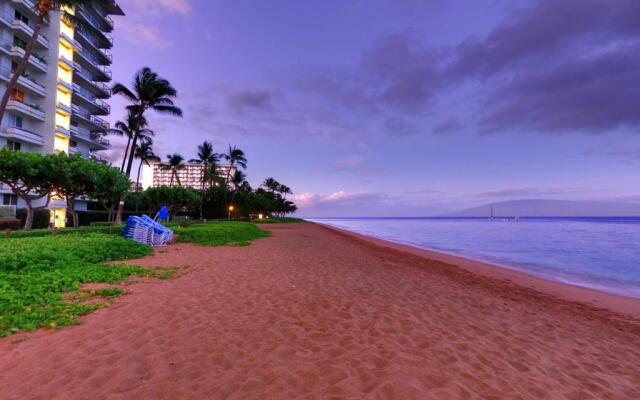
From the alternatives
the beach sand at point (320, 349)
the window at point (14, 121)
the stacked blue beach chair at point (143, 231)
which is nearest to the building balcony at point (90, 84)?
the window at point (14, 121)

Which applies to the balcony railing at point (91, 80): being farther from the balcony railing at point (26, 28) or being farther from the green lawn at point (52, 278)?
the green lawn at point (52, 278)

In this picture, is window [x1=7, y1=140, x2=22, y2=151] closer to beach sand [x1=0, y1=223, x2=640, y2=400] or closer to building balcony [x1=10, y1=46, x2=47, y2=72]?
building balcony [x1=10, y1=46, x2=47, y2=72]

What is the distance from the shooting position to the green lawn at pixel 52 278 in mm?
5245

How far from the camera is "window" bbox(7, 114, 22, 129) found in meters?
33.1

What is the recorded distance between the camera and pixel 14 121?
33.7 m

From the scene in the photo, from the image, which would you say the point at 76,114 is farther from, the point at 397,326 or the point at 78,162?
the point at 397,326

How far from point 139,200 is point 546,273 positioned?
4485 centimetres

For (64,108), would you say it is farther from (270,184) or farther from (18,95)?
(270,184)

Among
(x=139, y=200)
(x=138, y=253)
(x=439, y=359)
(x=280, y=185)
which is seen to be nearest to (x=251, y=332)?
(x=439, y=359)

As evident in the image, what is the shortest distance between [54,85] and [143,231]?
33749mm

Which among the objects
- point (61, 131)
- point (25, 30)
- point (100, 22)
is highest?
point (100, 22)

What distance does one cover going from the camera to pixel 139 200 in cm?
4347

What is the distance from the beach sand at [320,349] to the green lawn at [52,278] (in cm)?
53

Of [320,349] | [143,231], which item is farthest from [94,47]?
[320,349]
